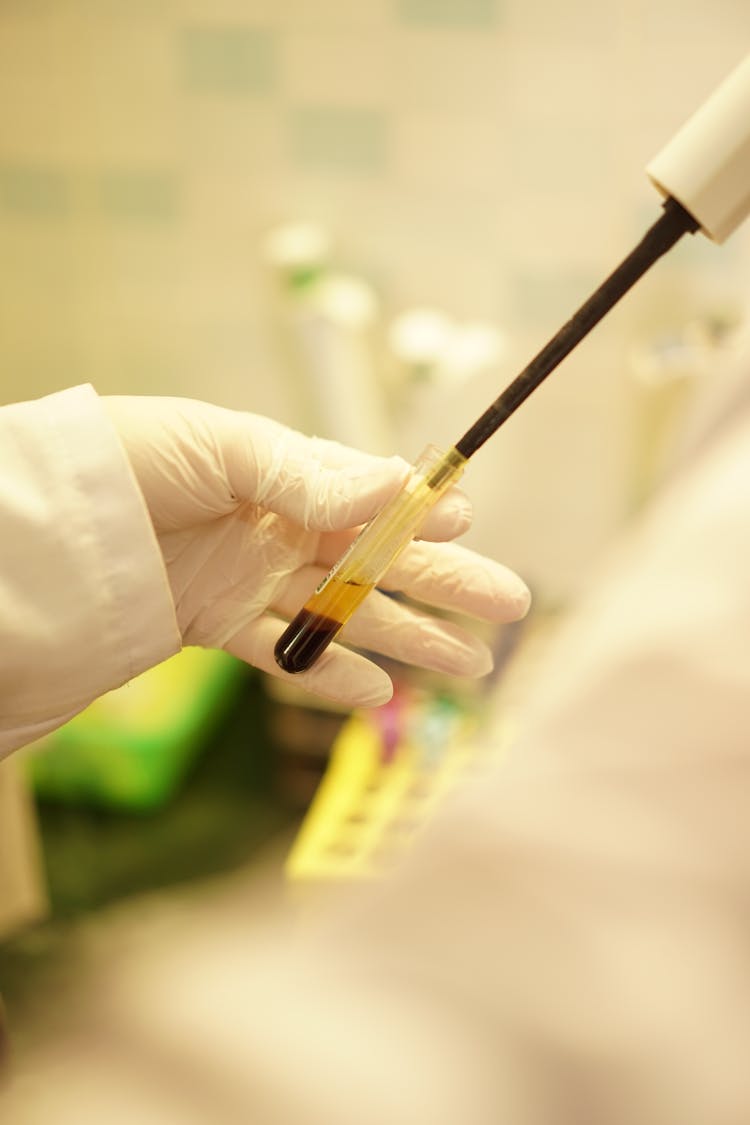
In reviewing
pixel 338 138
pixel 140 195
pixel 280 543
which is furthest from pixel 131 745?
pixel 280 543

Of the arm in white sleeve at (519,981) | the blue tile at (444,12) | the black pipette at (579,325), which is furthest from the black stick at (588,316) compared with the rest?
the blue tile at (444,12)

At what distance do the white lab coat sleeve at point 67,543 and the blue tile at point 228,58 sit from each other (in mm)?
739

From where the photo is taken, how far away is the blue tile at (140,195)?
1071 millimetres

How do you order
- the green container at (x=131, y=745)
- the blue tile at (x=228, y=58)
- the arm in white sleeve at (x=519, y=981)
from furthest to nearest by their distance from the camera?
the green container at (x=131, y=745), the blue tile at (x=228, y=58), the arm in white sleeve at (x=519, y=981)

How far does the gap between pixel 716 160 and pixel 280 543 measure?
Result: 287 mm

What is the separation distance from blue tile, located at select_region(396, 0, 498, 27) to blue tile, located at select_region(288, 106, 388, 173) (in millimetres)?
102

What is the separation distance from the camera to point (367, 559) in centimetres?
48

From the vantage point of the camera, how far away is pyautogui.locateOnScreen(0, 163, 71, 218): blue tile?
97 centimetres

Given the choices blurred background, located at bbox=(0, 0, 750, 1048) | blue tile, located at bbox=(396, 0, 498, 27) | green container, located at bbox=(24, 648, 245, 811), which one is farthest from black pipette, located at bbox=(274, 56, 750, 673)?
green container, located at bbox=(24, 648, 245, 811)

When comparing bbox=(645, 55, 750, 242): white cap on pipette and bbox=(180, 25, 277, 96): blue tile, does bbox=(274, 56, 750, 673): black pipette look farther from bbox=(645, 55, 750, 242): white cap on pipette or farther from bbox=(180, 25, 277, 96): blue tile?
bbox=(180, 25, 277, 96): blue tile

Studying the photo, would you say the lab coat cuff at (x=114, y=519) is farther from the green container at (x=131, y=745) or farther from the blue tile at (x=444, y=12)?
the green container at (x=131, y=745)

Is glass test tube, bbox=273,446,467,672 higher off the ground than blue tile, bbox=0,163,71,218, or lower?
higher

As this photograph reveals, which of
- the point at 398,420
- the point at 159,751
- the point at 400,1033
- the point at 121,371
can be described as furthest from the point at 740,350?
the point at 159,751

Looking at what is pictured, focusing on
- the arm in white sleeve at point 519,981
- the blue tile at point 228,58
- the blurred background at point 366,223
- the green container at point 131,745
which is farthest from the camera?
the green container at point 131,745
